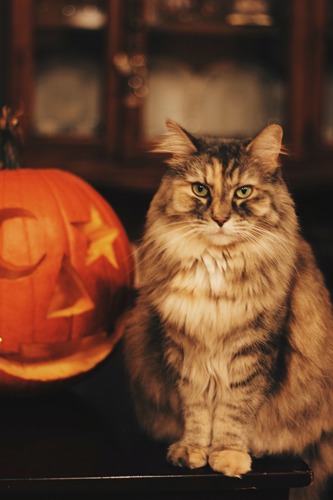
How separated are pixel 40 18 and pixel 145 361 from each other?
188 centimetres

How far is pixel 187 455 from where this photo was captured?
0.98 m

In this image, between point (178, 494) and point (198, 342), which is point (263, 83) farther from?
point (178, 494)

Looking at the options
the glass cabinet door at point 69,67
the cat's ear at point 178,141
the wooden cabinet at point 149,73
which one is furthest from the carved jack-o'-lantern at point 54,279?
the glass cabinet door at point 69,67

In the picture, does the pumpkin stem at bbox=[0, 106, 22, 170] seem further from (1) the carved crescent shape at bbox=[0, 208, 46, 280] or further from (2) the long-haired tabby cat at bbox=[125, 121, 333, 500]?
(2) the long-haired tabby cat at bbox=[125, 121, 333, 500]

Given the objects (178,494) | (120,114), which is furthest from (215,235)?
(120,114)

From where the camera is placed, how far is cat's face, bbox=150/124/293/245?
1.07 m

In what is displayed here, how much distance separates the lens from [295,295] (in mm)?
1118

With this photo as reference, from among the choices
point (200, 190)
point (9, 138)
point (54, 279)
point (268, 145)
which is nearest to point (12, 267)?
point (54, 279)

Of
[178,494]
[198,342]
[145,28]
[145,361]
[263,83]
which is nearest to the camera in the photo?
[178,494]

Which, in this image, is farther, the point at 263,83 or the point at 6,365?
the point at 263,83

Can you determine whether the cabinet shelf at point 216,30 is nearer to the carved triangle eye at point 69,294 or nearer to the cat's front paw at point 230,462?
the carved triangle eye at point 69,294

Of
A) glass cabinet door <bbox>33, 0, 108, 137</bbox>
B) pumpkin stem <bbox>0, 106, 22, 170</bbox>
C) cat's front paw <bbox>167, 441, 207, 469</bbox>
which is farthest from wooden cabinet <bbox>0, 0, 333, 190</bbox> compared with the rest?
cat's front paw <bbox>167, 441, 207, 469</bbox>

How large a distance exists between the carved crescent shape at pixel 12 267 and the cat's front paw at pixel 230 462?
47 centimetres

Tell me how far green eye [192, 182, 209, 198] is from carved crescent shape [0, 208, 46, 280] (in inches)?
12.2
